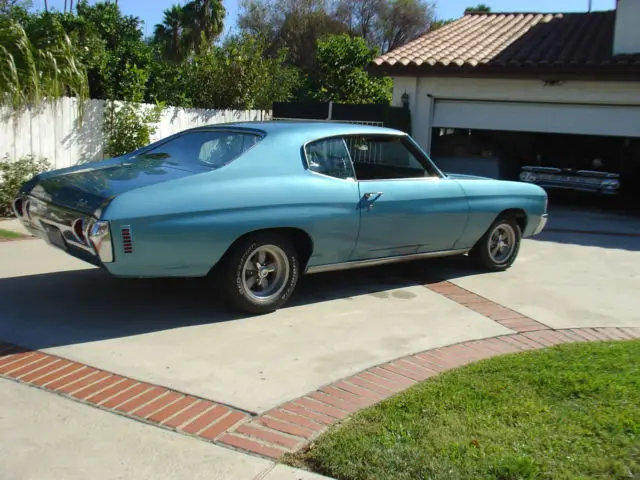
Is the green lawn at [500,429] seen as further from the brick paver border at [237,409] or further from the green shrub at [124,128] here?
the green shrub at [124,128]

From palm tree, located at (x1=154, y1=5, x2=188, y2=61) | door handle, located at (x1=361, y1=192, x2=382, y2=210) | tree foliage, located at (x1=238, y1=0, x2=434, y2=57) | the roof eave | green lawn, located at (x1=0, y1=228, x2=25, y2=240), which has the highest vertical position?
tree foliage, located at (x1=238, y1=0, x2=434, y2=57)

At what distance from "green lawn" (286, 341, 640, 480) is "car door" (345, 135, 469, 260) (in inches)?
69.7

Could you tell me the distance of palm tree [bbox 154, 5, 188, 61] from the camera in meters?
30.6

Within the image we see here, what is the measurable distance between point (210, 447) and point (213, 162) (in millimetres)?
2685

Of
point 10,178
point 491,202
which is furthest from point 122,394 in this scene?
point 10,178

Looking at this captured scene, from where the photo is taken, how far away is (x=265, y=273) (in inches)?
216

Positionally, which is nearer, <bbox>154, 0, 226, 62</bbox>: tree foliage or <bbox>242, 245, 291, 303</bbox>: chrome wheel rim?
<bbox>242, 245, 291, 303</bbox>: chrome wheel rim

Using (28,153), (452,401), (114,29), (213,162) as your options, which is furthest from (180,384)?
(114,29)

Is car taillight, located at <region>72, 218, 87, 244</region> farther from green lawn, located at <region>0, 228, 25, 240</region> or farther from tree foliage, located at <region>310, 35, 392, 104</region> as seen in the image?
tree foliage, located at <region>310, 35, 392, 104</region>

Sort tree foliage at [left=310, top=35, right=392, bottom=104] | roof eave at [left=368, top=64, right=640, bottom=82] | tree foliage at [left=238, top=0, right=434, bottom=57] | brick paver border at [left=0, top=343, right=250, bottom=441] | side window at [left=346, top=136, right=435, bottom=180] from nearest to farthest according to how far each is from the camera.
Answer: brick paver border at [left=0, top=343, right=250, bottom=441]
side window at [left=346, top=136, right=435, bottom=180]
roof eave at [left=368, top=64, right=640, bottom=82]
tree foliage at [left=310, top=35, right=392, bottom=104]
tree foliage at [left=238, top=0, right=434, bottom=57]

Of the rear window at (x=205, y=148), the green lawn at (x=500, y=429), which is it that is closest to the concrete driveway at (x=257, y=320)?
the green lawn at (x=500, y=429)

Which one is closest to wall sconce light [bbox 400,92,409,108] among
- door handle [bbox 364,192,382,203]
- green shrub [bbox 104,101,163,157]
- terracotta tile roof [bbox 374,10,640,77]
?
terracotta tile roof [bbox 374,10,640,77]

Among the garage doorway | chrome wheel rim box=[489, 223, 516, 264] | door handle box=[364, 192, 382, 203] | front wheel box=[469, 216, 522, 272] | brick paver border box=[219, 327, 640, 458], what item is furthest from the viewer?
the garage doorway

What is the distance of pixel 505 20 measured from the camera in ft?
55.9
